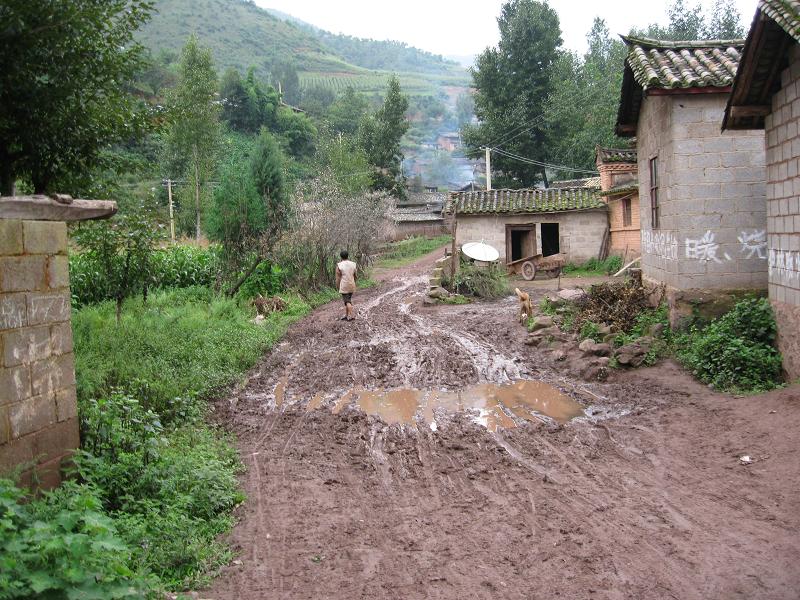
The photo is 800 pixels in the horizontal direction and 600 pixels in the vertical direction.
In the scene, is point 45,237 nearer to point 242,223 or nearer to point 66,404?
point 66,404

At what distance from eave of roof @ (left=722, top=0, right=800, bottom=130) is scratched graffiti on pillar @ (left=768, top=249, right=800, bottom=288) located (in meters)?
1.89

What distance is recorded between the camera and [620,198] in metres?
25.0

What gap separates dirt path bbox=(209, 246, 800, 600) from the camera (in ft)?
14.6

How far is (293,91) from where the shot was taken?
88875mm

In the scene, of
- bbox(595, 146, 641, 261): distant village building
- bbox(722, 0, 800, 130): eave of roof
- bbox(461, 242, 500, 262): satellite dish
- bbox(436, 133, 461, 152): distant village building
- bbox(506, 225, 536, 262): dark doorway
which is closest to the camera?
bbox(722, 0, 800, 130): eave of roof

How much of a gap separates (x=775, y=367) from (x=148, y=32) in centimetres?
11467

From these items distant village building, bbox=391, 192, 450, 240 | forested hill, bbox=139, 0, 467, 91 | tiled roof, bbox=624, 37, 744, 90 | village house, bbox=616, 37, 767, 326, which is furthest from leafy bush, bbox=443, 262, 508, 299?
forested hill, bbox=139, 0, 467, 91

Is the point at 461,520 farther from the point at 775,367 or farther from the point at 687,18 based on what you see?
the point at 687,18

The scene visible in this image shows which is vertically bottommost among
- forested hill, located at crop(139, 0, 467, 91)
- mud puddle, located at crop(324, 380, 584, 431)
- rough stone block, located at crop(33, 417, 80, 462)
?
mud puddle, located at crop(324, 380, 584, 431)

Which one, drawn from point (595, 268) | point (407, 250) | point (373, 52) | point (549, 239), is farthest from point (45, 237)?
point (373, 52)

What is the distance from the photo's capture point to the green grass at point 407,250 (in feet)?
114

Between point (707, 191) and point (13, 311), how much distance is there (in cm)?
994

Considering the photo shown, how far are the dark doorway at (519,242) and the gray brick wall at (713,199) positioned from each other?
50.9ft

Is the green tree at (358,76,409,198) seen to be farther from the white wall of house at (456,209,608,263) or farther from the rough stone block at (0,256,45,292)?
the rough stone block at (0,256,45,292)
